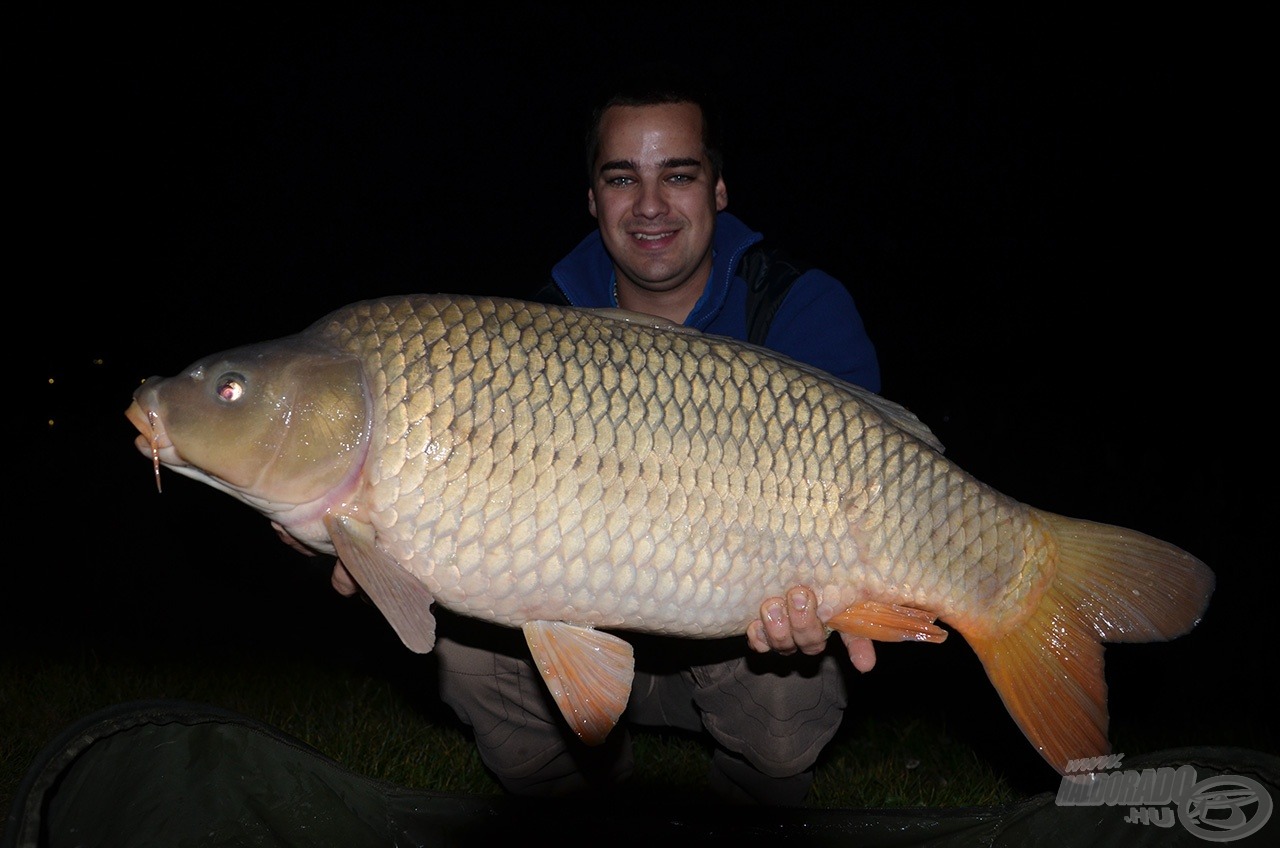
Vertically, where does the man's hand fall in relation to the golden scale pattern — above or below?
below

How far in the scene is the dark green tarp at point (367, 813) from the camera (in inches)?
50.3

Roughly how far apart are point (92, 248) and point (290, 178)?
600 centimetres

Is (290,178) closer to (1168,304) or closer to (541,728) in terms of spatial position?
(1168,304)

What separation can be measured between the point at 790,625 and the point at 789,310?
864 millimetres

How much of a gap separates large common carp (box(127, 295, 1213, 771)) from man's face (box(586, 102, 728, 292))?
0.70 meters

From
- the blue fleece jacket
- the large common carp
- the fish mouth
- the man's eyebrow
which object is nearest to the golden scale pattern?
the large common carp

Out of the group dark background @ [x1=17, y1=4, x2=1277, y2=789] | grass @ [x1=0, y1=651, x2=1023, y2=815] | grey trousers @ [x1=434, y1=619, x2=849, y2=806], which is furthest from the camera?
dark background @ [x1=17, y1=4, x2=1277, y2=789]

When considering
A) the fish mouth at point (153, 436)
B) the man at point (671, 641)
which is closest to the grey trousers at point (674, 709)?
the man at point (671, 641)

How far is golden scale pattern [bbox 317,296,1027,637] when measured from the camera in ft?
4.06

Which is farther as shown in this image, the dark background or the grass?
the dark background

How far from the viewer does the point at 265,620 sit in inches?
127

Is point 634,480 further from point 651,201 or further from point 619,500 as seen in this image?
point 651,201

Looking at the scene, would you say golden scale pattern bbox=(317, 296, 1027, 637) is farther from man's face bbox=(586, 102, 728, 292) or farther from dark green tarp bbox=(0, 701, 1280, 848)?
man's face bbox=(586, 102, 728, 292)

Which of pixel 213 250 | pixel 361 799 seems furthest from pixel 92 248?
pixel 361 799
